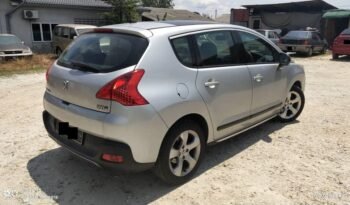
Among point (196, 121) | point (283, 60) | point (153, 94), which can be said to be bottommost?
point (196, 121)

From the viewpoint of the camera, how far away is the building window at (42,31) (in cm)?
1825

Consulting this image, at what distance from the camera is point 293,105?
5520 millimetres

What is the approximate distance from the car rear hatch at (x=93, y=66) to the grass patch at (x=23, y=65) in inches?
357

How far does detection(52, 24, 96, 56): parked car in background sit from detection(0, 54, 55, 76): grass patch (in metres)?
1.41

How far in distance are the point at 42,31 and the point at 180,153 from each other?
698 inches

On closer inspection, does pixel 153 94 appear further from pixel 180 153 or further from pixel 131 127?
pixel 180 153

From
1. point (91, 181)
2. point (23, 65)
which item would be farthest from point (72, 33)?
point (91, 181)

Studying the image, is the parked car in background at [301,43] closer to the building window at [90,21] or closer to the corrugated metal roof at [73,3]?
the building window at [90,21]

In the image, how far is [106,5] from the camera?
67.0ft

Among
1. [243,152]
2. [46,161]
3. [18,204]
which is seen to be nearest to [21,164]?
[46,161]

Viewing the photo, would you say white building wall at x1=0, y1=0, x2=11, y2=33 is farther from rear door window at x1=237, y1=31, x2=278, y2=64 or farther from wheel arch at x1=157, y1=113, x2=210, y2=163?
wheel arch at x1=157, y1=113, x2=210, y2=163

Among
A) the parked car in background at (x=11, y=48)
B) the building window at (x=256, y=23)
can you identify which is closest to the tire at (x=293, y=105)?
the parked car in background at (x=11, y=48)

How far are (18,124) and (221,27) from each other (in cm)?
377

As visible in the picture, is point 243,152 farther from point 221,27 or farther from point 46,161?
point 46,161
